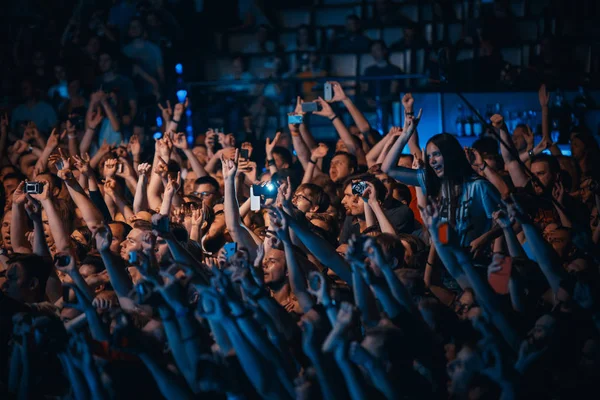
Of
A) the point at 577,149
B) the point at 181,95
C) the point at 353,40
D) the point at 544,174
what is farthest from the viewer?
the point at 353,40

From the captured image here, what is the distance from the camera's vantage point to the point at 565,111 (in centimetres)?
851

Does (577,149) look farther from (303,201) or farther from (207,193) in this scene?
(207,193)

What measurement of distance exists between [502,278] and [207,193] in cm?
361

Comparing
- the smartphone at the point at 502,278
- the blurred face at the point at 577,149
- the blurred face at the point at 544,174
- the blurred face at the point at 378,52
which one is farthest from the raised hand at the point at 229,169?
the blurred face at the point at 378,52

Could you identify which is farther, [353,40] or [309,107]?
[353,40]

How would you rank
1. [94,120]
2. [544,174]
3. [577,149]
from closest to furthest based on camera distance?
[544,174]
[577,149]
[94,120]

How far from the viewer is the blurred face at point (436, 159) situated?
546 centimetres

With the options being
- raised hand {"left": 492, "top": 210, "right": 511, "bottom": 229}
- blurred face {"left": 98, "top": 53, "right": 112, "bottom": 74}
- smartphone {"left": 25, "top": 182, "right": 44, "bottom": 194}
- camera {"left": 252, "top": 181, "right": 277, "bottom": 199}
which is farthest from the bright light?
raised hand {"left": 492, "top": 210, "right": 511, "bottom": 229}

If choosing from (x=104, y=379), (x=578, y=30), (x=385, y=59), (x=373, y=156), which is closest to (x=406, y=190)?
(x=373, y=156)

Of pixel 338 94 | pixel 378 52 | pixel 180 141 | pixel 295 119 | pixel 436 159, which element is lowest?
pixel 436 159

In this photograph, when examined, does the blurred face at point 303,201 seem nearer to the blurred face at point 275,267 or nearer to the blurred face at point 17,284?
the blurred face at point 275,267

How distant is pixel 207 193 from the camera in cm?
714

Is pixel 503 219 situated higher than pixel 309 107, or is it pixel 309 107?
pixel 309 107

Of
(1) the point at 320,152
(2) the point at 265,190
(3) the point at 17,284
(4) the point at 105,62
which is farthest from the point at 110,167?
(4) the point at 105,62
